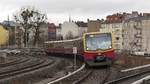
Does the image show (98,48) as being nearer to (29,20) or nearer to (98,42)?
(98,42)

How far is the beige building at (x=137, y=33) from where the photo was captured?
141 meters

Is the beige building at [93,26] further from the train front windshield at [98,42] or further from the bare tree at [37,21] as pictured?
the train front windshield at [98,42]

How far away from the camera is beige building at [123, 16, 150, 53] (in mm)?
141375

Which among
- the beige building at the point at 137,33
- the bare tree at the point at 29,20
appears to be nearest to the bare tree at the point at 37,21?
the bare tree at the point at 29,20

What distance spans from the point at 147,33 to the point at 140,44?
5.01 meters

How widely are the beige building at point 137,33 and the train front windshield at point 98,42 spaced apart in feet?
337

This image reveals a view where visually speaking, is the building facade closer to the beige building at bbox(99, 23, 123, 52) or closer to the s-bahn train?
the beige building at bbox(99, 23, 123, 52)

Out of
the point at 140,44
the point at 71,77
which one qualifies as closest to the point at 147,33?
the point at 140,44

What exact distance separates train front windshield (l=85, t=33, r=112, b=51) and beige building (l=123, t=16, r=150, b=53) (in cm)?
10285

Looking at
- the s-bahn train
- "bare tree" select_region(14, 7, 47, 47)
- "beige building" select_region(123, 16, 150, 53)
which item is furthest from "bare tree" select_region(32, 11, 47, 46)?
the s-bahn train

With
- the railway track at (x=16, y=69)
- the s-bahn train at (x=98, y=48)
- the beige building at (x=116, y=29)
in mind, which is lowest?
the railway track at (x=16, y=69)

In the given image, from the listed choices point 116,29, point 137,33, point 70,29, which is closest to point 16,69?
point 137,33

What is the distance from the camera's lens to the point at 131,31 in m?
154

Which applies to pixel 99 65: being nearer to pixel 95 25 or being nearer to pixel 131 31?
pixel 131 31
